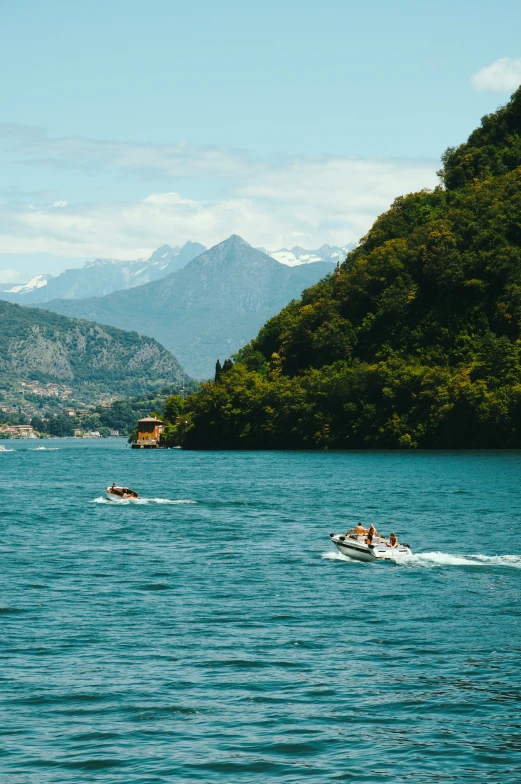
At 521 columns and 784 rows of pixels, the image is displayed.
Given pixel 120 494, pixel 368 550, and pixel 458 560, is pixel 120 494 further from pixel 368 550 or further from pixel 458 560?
pixel 458 560

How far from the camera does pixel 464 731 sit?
106 feet

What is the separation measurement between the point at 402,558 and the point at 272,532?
1853 cm

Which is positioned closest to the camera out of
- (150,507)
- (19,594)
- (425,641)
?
(425,641)

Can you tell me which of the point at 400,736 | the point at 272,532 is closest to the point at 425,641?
the point at 400,736

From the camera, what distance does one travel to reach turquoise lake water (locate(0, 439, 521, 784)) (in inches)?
1194

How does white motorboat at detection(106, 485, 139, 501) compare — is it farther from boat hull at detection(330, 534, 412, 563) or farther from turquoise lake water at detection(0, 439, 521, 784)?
boat hull at detection(330, 534, 412, 563)

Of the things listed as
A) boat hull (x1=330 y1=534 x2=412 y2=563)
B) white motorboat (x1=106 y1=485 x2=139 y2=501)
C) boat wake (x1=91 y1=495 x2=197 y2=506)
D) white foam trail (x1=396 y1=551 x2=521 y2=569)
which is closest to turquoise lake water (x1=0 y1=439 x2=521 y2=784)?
white foam trail (x1=396 y1=551 x2=521 y2=569)

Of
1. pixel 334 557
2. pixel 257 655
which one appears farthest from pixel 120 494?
pixel 257 655

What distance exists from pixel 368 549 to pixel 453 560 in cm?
517

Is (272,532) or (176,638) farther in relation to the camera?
(272,532)

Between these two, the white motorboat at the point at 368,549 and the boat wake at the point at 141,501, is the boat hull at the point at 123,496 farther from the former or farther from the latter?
the white motorboat at the point at 368,549

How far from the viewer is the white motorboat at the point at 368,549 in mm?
65312

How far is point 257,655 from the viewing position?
134ft

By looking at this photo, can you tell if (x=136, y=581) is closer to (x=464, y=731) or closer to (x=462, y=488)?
(x=464, y=731)
